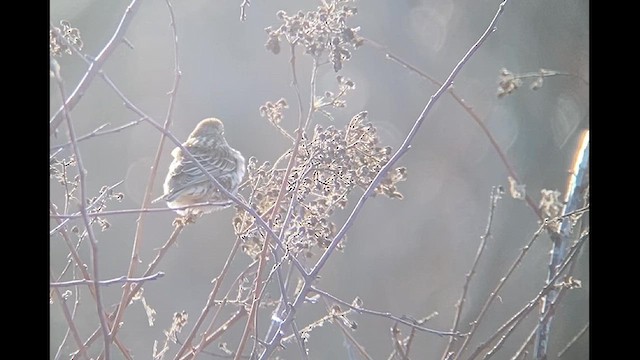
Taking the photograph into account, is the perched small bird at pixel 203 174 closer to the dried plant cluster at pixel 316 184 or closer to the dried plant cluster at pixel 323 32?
the dried plant cluster at pixel 316 184

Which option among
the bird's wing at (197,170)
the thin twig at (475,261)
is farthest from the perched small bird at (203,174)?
the thin twig at (475,261)

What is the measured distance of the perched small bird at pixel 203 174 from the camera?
1.14 m

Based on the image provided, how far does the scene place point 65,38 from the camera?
1111mm

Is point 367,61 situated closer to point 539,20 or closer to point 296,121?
point 296,121

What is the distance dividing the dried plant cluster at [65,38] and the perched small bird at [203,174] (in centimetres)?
25

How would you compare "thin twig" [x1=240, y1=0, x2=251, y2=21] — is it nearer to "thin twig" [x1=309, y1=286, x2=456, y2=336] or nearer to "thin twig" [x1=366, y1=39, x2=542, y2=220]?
"thin twig" [x1=366, y1=39, x2=542, y2=220]

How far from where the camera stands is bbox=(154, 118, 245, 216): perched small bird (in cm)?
114

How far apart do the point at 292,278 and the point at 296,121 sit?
286mm

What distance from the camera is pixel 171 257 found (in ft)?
3.87

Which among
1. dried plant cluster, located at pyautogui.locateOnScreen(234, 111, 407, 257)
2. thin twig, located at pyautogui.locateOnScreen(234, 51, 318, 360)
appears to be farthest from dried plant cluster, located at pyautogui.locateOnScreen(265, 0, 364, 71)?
dried plant cluster, located at pyautogui.locateOnScreen(234, 111, 407, 257)

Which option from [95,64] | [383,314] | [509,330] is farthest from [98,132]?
[509,330]

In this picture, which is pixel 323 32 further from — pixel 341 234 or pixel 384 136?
pixel 341 234

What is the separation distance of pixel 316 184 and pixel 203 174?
0.64 ft

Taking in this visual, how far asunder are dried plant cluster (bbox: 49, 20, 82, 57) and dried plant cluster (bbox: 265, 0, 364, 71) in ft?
1.11
